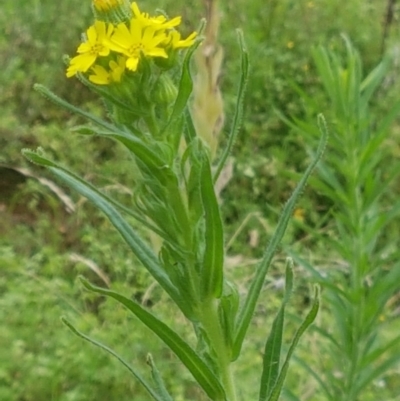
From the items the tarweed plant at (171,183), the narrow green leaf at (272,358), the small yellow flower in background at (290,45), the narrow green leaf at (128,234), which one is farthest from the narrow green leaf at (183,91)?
the small yellow flower in background at (290,45)

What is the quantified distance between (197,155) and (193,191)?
0.03 m

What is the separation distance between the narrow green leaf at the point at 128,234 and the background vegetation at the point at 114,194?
21.9 inches

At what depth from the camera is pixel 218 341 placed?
654mm

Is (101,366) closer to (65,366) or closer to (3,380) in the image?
(65,366)

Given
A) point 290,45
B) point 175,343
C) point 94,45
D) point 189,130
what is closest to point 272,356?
point 175,343

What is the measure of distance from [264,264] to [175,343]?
0.11 meters

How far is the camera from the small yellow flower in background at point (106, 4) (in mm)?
580

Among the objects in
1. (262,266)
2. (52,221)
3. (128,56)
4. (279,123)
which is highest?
(279,123)

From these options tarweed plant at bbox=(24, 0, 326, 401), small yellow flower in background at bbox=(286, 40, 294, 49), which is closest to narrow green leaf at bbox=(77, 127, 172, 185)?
tarweed plant at bbox=(24, 0, 326, 401)

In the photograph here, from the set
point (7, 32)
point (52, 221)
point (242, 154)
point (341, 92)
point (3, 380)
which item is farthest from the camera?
point (7, 32)

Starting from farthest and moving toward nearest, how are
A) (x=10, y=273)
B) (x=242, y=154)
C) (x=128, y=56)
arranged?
(x=242, y=154) → (x=10, y=273) → (x=128, y=56)

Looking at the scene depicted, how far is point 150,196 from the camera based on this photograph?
65cm

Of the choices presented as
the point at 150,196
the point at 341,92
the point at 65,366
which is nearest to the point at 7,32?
the point at 65,366

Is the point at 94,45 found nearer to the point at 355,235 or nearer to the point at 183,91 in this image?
the point at 183,91
